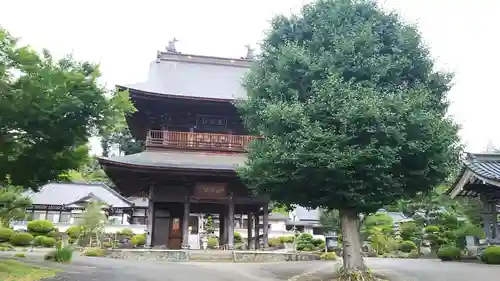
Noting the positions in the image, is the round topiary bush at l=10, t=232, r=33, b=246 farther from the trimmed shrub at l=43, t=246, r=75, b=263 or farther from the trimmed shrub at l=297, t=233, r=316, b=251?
the trimmed shrub at l=297, t=233, r=316, b=251

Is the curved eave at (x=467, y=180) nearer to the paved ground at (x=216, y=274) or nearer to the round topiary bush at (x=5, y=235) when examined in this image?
the paved ground at (x=216, y=274)

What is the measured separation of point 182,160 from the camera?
20.2 m

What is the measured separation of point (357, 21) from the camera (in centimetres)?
1278

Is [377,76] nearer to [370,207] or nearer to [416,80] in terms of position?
[416,80]

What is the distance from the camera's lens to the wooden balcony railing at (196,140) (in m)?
21.1

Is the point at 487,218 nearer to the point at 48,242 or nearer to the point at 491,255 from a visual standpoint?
the point at 491,255

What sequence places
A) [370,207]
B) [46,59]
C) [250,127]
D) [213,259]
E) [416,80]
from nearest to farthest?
1. [46,59]
2. [370,207]
3. [416,80]
4. [250,127]
5. [213,259]

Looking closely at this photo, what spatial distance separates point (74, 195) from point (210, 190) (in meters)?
28.8

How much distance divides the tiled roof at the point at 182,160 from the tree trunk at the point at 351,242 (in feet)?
23.8

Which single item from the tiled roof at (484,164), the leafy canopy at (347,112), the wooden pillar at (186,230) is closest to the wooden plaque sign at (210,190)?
the wooden pillar at (186,230)

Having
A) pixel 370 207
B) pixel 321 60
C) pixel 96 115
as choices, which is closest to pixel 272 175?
pixel 370 207

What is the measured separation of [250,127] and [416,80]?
550 cm

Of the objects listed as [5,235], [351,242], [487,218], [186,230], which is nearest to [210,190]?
[186,230]

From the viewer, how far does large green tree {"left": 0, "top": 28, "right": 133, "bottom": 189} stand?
30.5 ft
